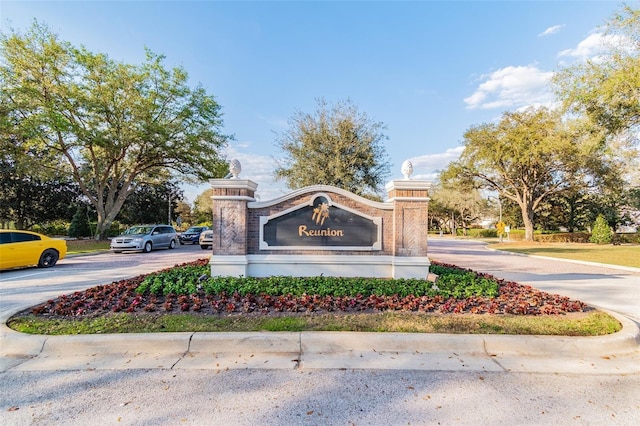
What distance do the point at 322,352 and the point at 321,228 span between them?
388 cm

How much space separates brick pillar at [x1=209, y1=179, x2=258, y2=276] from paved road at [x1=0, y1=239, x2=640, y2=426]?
3.40 meters

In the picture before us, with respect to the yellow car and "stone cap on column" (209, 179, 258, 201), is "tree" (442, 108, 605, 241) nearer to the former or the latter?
"stone cap on column" (209, 179, 258, 201)

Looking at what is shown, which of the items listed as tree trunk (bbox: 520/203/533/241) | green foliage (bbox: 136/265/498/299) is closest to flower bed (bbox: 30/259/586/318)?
green foliage (bbox: 136/265/498/299)

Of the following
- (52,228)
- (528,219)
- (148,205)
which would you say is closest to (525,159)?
(528,219)

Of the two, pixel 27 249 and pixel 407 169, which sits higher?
pixel 407 169

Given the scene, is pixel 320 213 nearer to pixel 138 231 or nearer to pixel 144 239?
pixel 144 239

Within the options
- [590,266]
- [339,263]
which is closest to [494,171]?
[590,266]

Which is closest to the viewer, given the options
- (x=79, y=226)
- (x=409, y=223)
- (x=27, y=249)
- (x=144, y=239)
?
(x=409, y=223)

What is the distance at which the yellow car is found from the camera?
10.9 metres

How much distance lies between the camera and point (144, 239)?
18.7 m

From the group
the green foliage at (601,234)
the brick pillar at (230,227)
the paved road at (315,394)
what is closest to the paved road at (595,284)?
the paved road at (315,394)

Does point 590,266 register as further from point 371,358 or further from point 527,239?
point 527,239

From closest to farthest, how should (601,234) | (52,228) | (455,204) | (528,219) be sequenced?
(601,234), (528,219), (52,228), (455,204)

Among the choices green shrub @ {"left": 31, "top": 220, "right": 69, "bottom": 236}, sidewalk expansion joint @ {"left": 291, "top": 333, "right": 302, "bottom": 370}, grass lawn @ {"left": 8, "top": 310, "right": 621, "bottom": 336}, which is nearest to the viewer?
sidewalk expansion joint @ {"left": 291, "top": 333, "right": 302, "bottom": 370}
